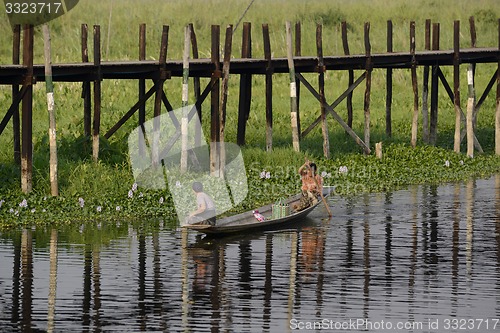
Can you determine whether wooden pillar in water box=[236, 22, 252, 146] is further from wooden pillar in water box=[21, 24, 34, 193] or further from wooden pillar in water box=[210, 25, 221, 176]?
wooden pillar in water box=[21, 24, 34, 193]

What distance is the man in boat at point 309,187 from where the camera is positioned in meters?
23.7

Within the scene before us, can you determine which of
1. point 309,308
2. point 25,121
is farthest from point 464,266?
point 25,121

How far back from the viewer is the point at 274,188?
87.0ft

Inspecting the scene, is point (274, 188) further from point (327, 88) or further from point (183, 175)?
point (327, 88)

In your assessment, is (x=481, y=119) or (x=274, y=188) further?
(x=481, y=119)

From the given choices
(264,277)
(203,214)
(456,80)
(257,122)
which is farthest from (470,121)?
(264,277)

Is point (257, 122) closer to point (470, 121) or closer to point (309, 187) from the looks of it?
point (470, 121)

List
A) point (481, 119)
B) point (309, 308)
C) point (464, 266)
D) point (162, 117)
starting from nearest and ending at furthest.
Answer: point (309, 308)
point (464, 266)
point (162, 117)
point (481, 119)

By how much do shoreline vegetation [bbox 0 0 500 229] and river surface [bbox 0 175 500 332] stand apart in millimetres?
1511

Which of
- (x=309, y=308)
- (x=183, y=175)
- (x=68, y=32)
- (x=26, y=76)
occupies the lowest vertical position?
(x=309, y=308)

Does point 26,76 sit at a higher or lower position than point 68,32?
lower

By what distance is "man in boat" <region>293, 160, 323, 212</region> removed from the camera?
77.6 ft

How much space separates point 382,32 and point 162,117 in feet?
67.4

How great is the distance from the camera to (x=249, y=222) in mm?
21906
